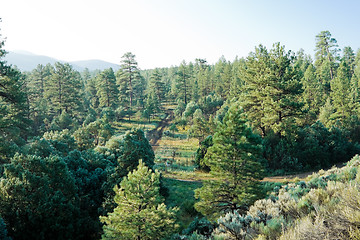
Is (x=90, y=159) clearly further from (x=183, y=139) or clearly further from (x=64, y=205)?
(x=183, y=139)

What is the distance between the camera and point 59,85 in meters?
49.8

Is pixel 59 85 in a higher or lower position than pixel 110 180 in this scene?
higher

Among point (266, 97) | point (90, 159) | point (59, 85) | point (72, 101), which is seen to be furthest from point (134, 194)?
point (59, 85)

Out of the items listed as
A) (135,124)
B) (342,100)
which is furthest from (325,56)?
(135,124)

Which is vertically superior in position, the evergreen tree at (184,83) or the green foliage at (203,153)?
the evergreen tree at (184,83)

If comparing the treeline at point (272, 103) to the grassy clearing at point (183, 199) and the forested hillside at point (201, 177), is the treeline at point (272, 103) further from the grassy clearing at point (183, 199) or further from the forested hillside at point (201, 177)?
the grassy clearing at point (183, 199)

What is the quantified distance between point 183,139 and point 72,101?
28.0 meters

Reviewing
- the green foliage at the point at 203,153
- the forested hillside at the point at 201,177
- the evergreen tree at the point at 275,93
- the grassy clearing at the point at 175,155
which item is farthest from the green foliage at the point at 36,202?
the evergreen tree at the point at 275,93

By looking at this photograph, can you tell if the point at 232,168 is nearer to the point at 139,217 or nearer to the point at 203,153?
the point at 139,217

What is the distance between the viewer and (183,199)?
17.7 m

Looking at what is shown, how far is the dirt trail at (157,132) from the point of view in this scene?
40175 millimetres

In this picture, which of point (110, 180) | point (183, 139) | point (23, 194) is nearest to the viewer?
point (23, 194)

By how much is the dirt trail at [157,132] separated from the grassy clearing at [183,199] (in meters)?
16.6

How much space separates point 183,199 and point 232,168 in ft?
24.4
